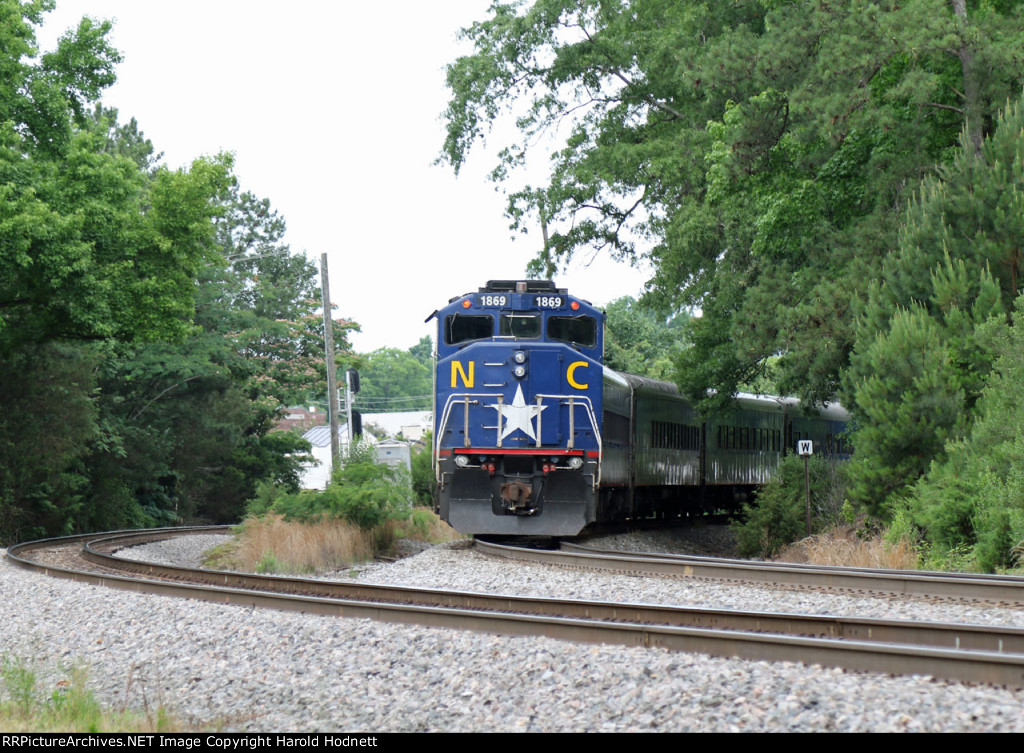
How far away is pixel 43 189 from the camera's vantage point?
2233cm

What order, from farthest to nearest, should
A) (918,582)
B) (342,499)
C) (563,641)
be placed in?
(342,499)
(918,582)
(563,641)

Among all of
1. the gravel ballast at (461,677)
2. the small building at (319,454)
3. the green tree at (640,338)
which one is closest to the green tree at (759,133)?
the gravel ballast at (461,677)

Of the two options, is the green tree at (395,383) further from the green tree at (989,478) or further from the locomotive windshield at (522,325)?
the green tree at (989,478)

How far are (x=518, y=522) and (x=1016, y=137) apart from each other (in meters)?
9.49

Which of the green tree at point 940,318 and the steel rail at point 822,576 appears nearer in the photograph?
the steel rail at point 822,576

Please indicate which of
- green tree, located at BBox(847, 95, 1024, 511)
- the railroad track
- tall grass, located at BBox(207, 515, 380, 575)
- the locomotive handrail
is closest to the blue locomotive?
the locomotive handrail

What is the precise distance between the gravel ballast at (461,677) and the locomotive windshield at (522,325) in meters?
6.46

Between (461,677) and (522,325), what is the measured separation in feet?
35.9

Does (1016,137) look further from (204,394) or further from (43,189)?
(204,394)

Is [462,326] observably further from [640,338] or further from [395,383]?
[395,383]

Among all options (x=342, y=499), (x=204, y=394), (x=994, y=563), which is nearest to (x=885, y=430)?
(x=994, y=563)

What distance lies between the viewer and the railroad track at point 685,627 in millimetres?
6363

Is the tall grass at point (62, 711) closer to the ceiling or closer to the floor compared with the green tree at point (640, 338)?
closer to the floor

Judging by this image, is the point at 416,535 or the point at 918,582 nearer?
the point at 918,582
